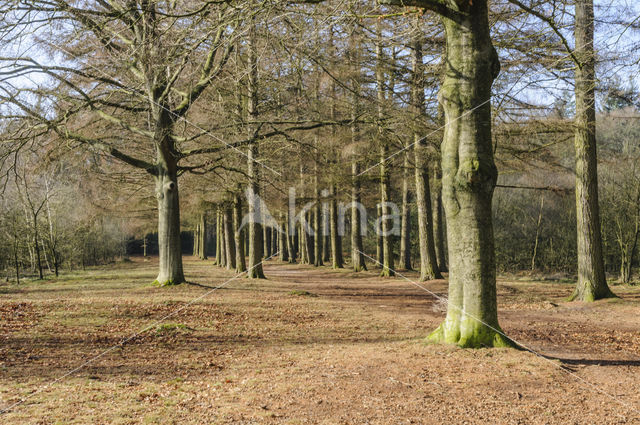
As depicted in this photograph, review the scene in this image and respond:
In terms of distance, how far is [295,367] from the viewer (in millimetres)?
5234

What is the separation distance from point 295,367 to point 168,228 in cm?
795

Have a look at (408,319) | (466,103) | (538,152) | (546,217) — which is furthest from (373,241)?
(466,103)

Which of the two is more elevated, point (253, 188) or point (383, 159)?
point (383, 159)

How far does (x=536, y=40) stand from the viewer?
9.24 meters

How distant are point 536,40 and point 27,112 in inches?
417

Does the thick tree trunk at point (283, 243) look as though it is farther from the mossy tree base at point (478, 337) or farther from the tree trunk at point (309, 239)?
the mossy tree base at point (478, 337)

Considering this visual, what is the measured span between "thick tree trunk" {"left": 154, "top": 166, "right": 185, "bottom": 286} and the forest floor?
2.36 meters

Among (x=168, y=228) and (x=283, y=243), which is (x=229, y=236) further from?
(x=168, y=228)

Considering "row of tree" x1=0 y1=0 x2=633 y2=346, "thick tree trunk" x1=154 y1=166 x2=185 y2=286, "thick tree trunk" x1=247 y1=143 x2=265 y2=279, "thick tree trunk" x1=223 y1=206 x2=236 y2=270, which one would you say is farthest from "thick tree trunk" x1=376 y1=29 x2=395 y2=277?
"thick tree trunk" x1=223 y1=206 x2=236 y2=270

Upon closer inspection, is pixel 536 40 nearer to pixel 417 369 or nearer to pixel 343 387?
pixel 417 369


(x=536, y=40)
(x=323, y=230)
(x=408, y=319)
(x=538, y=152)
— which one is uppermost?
(x=536, y=40)

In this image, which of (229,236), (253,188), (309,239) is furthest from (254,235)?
(309,239)

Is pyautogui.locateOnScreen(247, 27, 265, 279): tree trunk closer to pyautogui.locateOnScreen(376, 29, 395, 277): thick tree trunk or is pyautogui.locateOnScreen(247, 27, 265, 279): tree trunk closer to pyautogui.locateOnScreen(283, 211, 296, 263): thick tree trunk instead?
pyautogui.locateOnScreen(376, 29, 395, 277): thick tree trunk

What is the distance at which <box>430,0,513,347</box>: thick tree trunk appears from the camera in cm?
546
